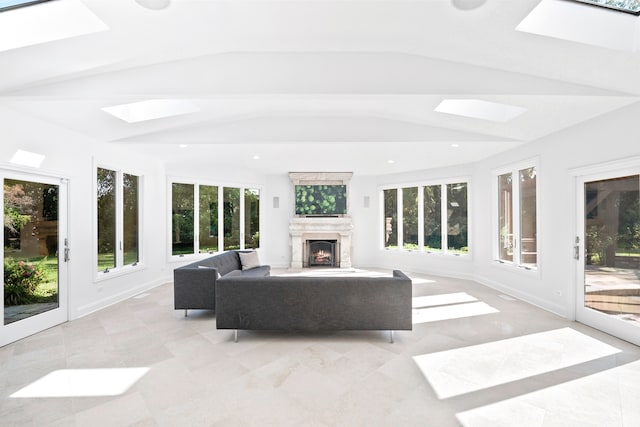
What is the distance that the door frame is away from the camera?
340 cm

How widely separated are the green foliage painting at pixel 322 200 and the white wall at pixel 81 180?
150 inches

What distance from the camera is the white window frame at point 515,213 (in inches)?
191

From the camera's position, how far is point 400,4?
227 cm

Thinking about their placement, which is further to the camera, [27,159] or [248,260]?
[248,260]

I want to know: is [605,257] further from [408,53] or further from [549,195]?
[408,53]

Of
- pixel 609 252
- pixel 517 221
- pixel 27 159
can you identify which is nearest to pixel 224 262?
pixel 27 159

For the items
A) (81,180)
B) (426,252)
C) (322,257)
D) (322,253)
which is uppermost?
(81,180)

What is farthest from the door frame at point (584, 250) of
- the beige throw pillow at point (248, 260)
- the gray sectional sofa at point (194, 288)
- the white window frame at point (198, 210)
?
the white window frame at point (198, 210)

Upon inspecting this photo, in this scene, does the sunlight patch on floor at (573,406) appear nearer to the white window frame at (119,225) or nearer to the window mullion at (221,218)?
the white window frame at (119,225)

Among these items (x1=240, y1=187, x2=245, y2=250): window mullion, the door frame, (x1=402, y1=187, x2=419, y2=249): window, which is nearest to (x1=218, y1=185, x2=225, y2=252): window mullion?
(x1=240, y1=187, x2=245, y2=250): window mullion

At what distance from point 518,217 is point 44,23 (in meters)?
6.68

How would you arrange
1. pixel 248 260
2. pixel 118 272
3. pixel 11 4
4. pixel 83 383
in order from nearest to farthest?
pixel 11 4 < pixel 83 383 < pixel 118 272 < pixel 248 260

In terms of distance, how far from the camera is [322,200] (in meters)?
8.41

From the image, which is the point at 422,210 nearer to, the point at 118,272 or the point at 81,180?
the point at 118,272
